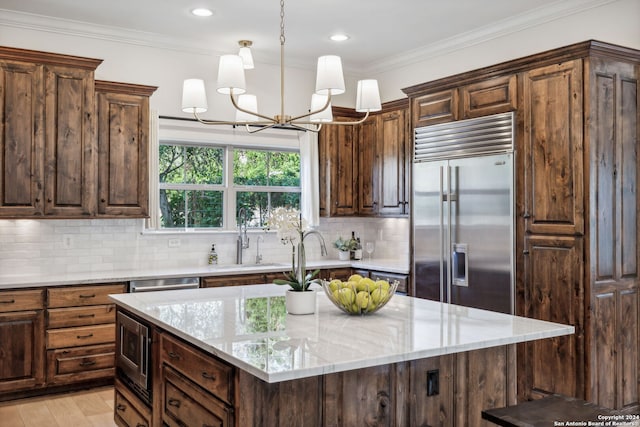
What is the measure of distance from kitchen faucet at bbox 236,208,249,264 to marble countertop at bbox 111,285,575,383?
2.46 meters

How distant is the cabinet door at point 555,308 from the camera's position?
3.88 meters

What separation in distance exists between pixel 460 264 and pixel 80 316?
10.0 feet

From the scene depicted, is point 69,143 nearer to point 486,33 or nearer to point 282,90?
point 282,90

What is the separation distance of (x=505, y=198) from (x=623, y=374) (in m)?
1.44

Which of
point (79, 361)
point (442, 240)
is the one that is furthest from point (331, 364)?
point (79, 361)

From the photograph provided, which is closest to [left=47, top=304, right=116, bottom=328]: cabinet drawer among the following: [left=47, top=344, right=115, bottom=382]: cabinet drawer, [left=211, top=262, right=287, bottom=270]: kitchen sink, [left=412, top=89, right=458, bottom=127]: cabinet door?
[left=47, top=344, right=115, bottom=382]: cabinet drawer

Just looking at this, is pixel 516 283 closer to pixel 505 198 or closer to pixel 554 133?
pixel 505 198

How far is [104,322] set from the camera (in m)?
4.77

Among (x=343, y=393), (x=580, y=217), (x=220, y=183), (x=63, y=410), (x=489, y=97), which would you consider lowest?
(x=63, y=410)

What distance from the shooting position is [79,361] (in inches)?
184

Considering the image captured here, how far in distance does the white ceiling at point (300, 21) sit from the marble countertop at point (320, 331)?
2510 millimetres

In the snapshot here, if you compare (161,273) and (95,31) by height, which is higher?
(95,31)

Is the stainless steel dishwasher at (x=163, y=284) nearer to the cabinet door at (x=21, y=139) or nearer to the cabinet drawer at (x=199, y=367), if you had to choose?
the cabinet door at (x=21, y=139)

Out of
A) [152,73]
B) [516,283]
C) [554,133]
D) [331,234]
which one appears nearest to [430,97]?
[554,133]
